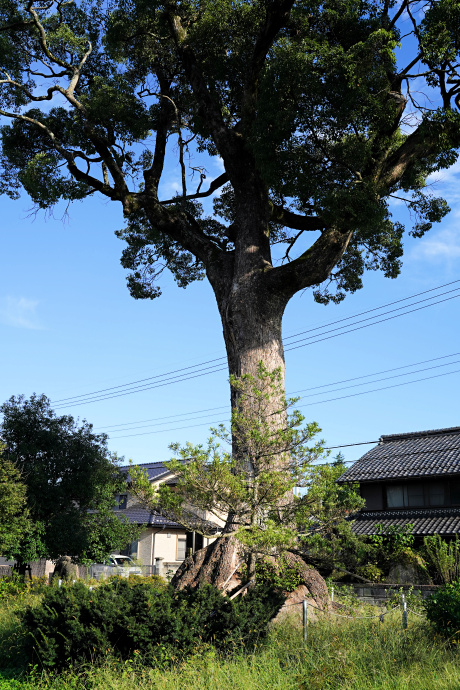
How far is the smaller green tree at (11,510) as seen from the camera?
49.0 ft

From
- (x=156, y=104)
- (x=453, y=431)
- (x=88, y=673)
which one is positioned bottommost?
(x=88, y=673)

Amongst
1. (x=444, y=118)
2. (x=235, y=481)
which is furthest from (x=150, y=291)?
(x=235, y=481)

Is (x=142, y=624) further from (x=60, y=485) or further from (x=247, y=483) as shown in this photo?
(x=60, y=485)

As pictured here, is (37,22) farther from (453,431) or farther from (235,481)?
(453,431)

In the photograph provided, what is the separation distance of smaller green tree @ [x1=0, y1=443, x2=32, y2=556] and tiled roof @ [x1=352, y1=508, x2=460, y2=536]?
1094 centimetres

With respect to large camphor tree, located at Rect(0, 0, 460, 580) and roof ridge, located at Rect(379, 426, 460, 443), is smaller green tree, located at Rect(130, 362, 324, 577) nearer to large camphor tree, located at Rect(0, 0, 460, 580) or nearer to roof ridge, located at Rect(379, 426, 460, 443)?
large camphor tree, located at Rect(0, 0, 460, 580)

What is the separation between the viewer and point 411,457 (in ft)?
82.1

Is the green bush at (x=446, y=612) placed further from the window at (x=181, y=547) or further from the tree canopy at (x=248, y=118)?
the window at (x=181, y=547)

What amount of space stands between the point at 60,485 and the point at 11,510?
250 cm

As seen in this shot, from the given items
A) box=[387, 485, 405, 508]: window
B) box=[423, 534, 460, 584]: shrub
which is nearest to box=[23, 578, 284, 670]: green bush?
box=[423, 534, 460, 584]: shrub

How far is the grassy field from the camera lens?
20.6ft

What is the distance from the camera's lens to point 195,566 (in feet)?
31.1

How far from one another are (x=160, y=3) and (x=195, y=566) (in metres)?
11.7

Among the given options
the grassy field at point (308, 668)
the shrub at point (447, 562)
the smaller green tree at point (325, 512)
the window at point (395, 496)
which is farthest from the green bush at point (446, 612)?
the window at point (395, 496)
